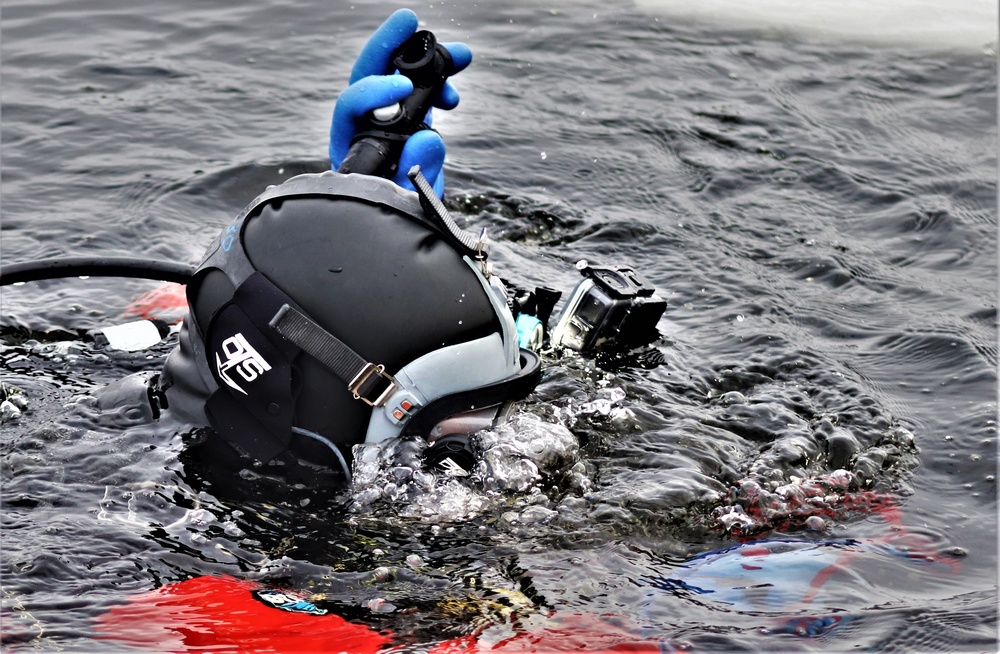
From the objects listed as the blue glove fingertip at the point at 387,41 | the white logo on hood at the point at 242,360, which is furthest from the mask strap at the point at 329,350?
the blue glove fingertip at the point at 387,41

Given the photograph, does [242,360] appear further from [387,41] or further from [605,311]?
[605,311]

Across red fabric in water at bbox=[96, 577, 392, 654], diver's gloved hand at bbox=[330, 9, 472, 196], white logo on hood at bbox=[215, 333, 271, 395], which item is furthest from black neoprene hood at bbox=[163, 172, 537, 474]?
red fabric in water at bbox=[96, 577, 392, 654]

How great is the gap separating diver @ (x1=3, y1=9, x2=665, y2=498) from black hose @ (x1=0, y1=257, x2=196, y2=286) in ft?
0.43

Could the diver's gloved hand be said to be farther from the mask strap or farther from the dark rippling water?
the dark rippling water

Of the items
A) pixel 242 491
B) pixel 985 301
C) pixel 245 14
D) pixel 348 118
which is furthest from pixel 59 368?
pixel 245 14

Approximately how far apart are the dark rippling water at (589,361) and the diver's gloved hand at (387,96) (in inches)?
32.7

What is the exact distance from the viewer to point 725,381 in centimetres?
380

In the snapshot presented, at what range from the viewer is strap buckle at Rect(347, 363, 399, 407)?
102 inches

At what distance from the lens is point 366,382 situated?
102 inches

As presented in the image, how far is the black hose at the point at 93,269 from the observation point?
117 inches

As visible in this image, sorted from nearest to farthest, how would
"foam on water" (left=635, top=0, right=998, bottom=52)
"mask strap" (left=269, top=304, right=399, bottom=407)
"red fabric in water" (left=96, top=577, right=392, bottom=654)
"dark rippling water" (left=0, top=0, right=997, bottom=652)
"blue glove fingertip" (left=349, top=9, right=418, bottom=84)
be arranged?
"red fabric in water" (left=96, top=577, right=392, bottom=654), "mask strap" (left=269, top=304, right=399, bottom=407), "dark rippling water" (left=0, top=0, right=997, bottom=652), "blue glove fingertip" (left=349, top=9, right=418, bottom=84), "foam on water" (left=635, top=0, right=998, bottom=52)

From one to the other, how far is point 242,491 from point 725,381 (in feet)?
5.98

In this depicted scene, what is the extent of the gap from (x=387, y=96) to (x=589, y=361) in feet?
4.66

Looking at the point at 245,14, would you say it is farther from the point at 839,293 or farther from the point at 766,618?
the point at 766,618
